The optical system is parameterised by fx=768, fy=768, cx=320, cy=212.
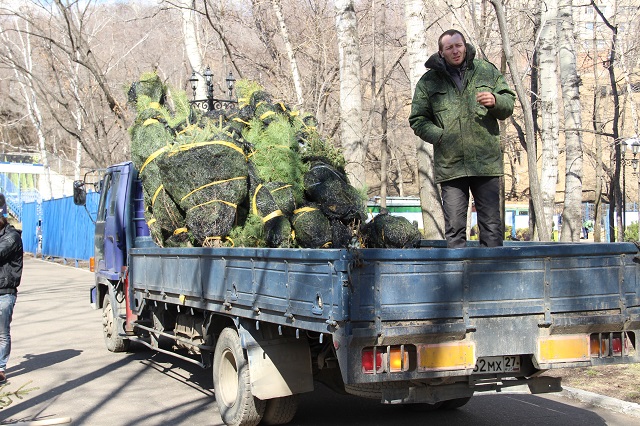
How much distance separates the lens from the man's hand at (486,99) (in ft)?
20.0

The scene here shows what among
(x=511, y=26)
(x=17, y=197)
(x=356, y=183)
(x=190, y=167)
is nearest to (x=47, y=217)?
(x=17, y=197)

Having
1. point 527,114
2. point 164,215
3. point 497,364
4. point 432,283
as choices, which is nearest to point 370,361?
point 432,283

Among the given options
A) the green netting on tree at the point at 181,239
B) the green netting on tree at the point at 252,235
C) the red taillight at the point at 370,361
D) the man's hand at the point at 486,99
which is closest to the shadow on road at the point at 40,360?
the green netting on tree at the point at 181,239

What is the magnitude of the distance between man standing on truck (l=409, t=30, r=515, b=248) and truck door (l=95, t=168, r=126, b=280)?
5.17 meters

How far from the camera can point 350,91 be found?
12461mm

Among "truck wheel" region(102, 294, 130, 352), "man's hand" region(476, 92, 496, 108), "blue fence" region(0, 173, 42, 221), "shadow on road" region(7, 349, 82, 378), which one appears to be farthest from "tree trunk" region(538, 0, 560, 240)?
"blue fence" region(0, 173, 42, 221)

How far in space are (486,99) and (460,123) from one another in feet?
1.28

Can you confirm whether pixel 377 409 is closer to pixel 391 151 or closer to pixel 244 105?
pixel 244 105

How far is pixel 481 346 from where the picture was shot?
5.16m

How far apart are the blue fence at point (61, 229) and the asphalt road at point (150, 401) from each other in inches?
565

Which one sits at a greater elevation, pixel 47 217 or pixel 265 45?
pixel 265 45

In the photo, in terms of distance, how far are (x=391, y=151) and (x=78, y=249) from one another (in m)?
28.0

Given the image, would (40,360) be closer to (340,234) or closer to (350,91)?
(340,234)

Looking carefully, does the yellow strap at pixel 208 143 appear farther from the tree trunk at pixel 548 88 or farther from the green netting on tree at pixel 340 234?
the tree trunk at pixel 548 88
